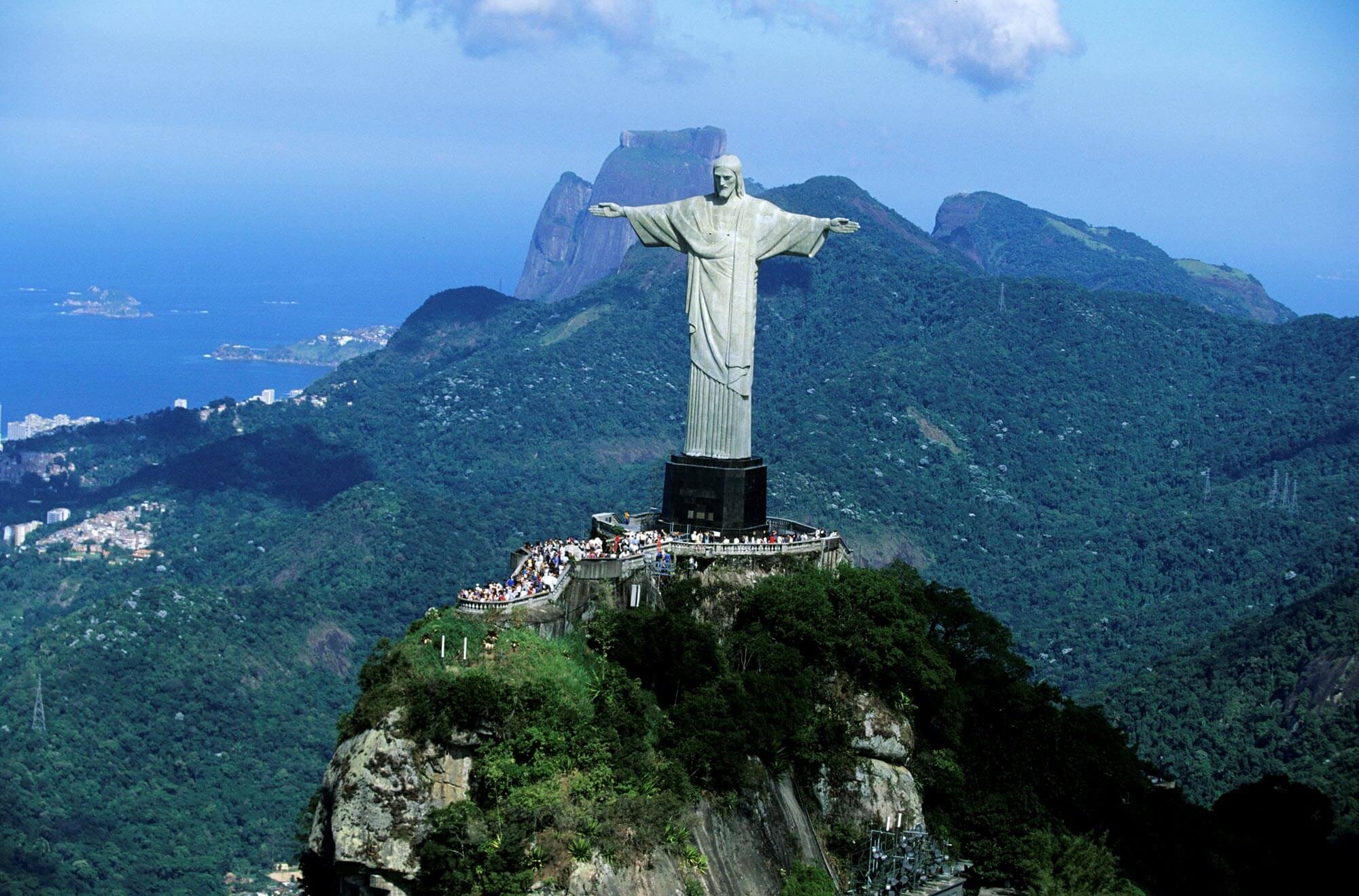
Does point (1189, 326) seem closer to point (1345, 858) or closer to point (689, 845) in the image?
point (1345, 858)

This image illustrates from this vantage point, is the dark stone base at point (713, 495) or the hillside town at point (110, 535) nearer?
the dark stone base at point (713, 495)

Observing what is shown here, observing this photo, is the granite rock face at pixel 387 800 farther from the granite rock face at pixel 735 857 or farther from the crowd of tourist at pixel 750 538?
the crowd of tourist at pixel 750 538

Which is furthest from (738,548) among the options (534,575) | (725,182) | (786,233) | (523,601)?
(725,182)

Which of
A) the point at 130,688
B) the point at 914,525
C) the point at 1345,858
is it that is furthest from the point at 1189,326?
the point at 1345,858

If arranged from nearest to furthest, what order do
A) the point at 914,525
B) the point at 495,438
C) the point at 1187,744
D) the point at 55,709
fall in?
the point at 1187,744
the point at 55,709
the point at 914,525
the point at 495,438

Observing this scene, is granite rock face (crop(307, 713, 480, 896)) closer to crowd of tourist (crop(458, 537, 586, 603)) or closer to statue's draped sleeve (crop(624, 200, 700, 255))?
crowd of tourist (crop(458, 537, 586, 603))

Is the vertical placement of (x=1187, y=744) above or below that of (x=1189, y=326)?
below

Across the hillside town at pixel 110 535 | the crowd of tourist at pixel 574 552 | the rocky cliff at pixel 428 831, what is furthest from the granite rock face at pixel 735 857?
the hillside town at pixel 110 535
